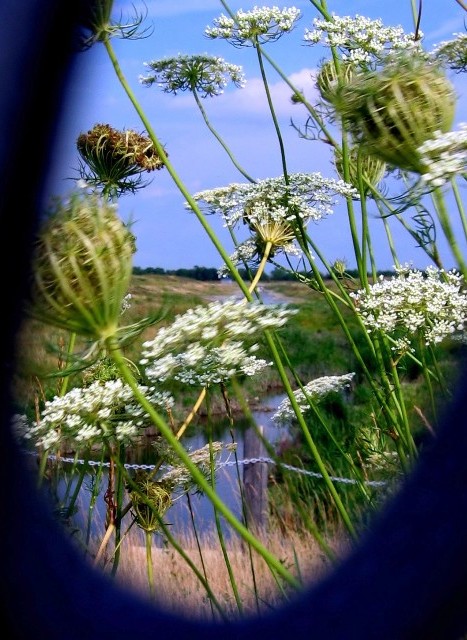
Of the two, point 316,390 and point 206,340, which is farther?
point 316,390

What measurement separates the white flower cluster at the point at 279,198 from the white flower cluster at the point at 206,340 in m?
0.57

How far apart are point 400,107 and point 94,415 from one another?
694mm

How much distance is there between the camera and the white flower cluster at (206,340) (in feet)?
4.32

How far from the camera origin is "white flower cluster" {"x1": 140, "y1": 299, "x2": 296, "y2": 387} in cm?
132

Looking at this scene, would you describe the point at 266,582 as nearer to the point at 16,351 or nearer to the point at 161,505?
the point at 161,505

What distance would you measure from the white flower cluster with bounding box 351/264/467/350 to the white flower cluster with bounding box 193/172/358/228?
0.82 feet

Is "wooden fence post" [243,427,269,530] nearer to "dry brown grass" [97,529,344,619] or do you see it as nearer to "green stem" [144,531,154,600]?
"dry brown grass" [97,529,344,619]

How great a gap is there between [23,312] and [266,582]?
1.35 metres

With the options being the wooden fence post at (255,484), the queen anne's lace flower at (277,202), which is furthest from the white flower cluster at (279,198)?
the wooden fence post at (255,484)

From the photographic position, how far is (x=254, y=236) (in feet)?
7.00

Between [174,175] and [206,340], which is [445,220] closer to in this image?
[206,340]

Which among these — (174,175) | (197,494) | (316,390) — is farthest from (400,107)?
(197,494)

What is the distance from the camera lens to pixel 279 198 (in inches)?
77.1

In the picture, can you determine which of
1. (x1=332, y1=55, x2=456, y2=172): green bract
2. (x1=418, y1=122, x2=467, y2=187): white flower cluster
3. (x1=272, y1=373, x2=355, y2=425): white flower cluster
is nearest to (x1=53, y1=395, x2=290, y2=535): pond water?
(x1=272, y1=373, x2=355, y2=425): white flower cluster
